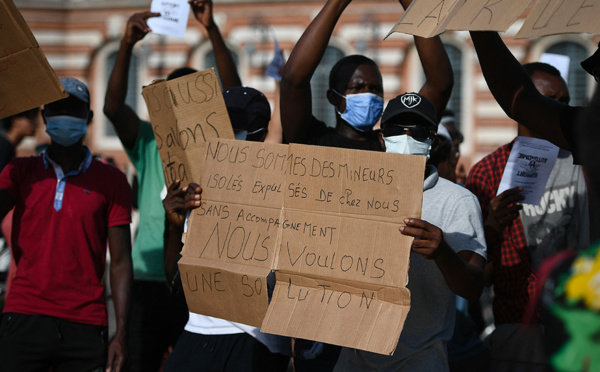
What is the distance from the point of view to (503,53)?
2898mm

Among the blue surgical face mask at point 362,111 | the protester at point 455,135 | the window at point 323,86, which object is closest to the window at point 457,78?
the window at point 323,86

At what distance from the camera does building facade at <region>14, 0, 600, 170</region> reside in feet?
63.6

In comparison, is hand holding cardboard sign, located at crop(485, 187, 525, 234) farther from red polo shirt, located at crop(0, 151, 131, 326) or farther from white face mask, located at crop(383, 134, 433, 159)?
red polo shirt, located at crop(0, 151, 131, 326)

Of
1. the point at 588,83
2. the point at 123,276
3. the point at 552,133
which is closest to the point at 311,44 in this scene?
the point at 552,133

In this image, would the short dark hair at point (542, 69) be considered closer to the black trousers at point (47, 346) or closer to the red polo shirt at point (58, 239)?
the red polo shirt at point (58, 239)

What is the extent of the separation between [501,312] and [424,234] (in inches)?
51.7

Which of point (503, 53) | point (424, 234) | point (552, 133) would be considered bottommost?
→ point (424, 234)

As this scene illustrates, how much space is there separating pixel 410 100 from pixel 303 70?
58 centimetres

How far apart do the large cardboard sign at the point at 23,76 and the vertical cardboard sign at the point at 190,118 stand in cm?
40

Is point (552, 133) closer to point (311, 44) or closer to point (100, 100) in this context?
point (311, 44)

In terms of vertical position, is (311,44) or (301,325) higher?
(311,44)

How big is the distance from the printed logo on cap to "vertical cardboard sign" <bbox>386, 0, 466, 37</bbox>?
0.58 metres

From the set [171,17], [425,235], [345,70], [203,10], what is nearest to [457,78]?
[171,17]

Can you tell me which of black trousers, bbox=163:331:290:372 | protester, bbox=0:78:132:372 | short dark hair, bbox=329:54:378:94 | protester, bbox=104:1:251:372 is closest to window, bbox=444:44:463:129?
protester, bbox=104:1:251:372
